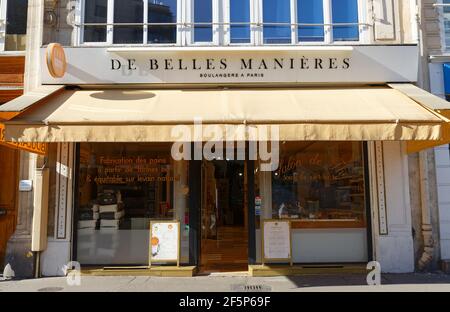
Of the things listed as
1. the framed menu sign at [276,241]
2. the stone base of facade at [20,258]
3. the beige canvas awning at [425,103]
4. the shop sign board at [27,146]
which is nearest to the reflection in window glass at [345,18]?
the beige canvas awning at [425,103]

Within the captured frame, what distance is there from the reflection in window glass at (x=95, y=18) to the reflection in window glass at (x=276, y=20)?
3200 mm

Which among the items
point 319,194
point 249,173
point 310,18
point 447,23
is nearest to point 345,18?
point 310,18

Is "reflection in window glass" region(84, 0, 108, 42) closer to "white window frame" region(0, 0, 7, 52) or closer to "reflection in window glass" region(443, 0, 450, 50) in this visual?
"white window frame" region(0, 0, 7, 52)

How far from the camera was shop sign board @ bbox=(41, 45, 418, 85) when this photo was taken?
26.6 ft

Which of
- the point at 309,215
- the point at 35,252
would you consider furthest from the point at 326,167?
the point at 35,252

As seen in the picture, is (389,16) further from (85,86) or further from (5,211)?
(5,211)

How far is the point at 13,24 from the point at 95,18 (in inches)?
64.5

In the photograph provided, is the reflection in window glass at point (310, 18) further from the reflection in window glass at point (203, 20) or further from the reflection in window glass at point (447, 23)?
the reflection in window glass at point (447, 23)

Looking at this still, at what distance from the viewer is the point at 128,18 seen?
8.64 m

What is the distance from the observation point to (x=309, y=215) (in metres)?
8.30

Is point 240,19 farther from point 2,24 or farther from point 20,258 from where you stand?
point 20,258

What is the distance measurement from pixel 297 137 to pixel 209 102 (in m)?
1.76

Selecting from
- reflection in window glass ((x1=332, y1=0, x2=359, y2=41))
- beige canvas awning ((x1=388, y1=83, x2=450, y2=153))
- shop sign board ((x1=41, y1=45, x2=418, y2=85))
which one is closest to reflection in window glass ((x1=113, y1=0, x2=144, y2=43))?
shop sign board ((x1=41, y1=45, x2=418, y2=85))

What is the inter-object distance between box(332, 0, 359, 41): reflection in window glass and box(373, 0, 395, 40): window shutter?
38cm
